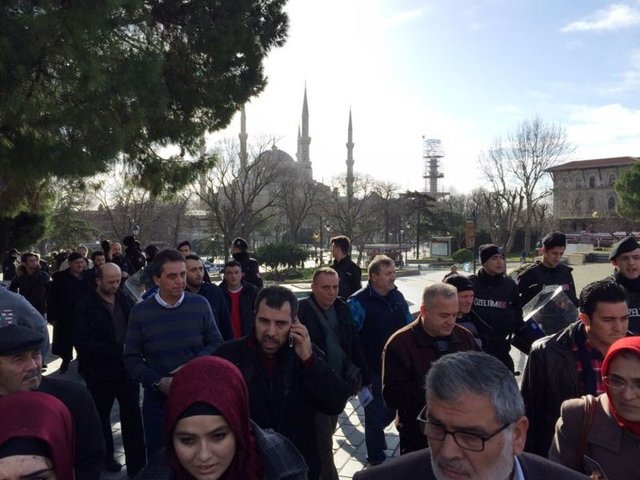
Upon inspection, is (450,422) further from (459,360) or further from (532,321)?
(532,321)

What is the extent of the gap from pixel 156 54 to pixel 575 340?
7.03m

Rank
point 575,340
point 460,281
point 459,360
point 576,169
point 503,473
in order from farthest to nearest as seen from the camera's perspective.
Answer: point 576,169 < point 460,281 < point 575,340 < point 459,360 < point 503,473

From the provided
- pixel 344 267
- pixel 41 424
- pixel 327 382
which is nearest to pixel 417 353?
pixel 327 382

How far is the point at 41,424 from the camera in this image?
193 centimetres

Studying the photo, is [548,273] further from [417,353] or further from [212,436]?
[212,436]

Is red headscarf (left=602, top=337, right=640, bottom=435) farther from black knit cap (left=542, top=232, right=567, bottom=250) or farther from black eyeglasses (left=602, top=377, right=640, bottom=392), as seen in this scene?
black knit cap (left=542, top=232, right=567, bottom=250)

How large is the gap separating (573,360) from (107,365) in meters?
3.78

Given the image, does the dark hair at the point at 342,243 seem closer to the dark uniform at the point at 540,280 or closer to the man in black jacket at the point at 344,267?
the man in black jacket at the point at 344,267

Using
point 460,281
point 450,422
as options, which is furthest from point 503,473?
point 460,281

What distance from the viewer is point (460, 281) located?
4469 millimetres

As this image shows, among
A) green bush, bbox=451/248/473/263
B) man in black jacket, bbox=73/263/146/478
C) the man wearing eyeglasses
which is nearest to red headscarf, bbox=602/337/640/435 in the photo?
the man wearing eyeglasses

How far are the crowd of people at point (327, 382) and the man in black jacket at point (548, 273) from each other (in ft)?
0.05

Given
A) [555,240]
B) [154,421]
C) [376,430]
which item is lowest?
[376,430]

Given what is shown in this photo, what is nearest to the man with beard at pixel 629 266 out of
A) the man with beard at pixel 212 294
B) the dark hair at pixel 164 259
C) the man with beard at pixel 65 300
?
the man with beard at pixel 212 294
